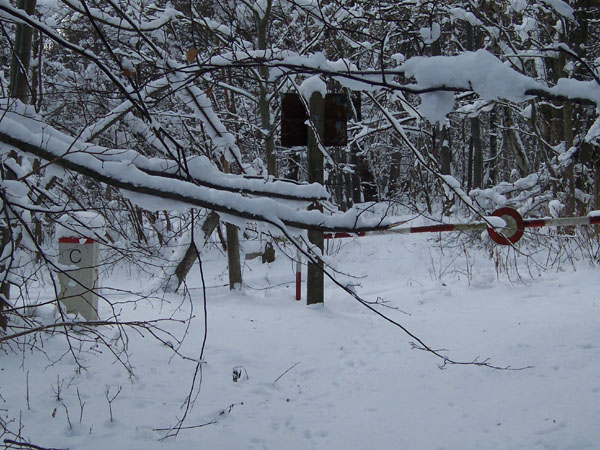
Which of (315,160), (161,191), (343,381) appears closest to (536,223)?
(315,160)

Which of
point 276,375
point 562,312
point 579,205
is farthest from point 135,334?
point 579,205

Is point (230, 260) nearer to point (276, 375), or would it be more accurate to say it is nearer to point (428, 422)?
point (276, 375)

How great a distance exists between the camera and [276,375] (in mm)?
4305

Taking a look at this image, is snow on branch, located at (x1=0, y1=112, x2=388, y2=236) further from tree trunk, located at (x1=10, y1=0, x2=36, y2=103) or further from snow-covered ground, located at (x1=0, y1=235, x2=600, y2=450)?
tree trunk, located at (x1=10, y1=0, x2=36, y2=103)

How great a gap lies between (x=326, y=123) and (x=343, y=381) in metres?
3.10

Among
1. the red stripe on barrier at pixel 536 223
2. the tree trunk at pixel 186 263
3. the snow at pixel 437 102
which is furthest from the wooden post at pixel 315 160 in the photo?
the snow at pixel 437 102

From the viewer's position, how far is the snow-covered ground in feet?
10.6

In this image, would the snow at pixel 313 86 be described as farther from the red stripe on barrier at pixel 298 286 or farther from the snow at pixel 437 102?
the snow at pixel 437 102

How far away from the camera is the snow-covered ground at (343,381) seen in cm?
322

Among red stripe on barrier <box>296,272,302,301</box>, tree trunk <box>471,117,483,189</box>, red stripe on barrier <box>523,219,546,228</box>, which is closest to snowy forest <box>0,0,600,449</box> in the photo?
red stripe on barrier <box>296,272,302,301</box>

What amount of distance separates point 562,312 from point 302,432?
9.87 ft

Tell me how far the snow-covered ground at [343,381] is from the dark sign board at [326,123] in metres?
1.92

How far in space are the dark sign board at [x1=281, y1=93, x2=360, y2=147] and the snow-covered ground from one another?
1921mm

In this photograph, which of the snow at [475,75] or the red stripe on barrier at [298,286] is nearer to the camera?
the snow at [475,75]
